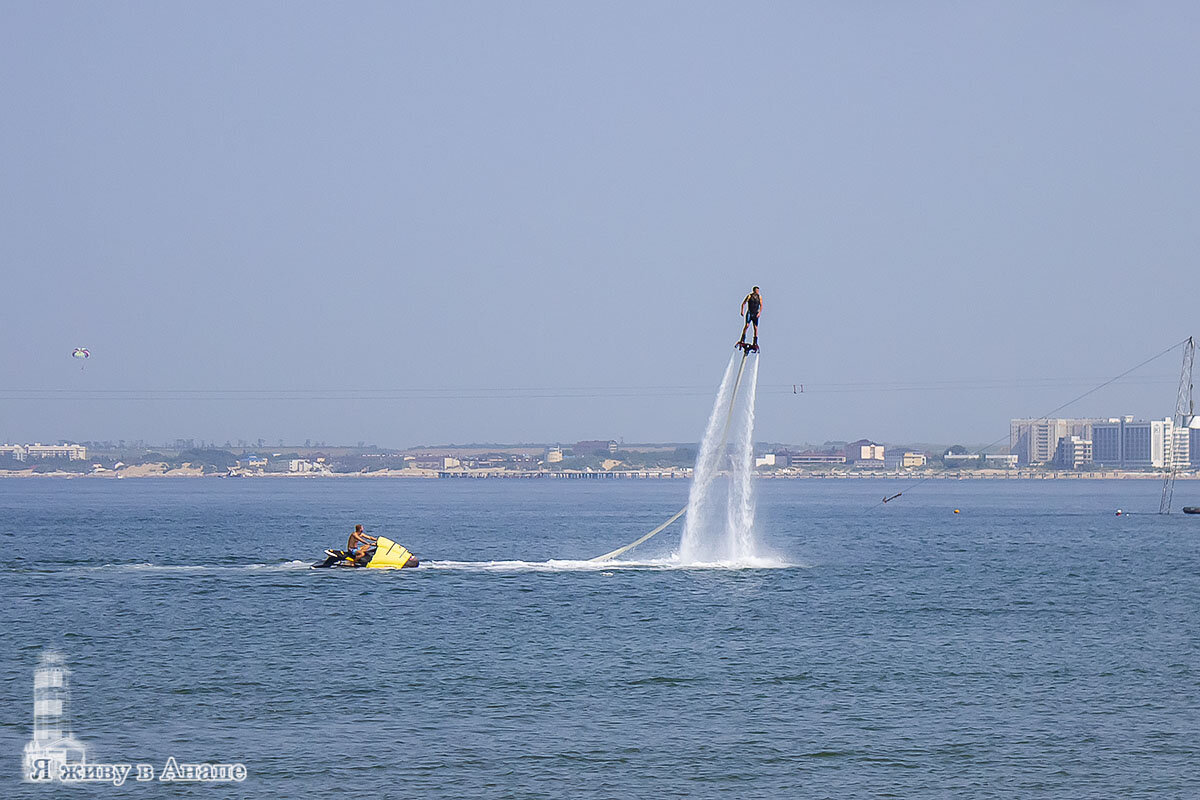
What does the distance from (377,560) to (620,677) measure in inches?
1520

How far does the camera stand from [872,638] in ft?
183

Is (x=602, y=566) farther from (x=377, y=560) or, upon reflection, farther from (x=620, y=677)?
(x=620, y=677)

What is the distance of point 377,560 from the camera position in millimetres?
82375

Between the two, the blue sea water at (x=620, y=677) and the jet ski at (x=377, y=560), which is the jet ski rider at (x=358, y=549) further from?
the blue sea water at (x=620, y=677)

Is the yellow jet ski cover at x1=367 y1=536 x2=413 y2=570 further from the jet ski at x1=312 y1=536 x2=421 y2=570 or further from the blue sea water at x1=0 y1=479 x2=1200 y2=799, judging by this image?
the blue sea water at x1=0 y1=479 x2=1200 y2=799

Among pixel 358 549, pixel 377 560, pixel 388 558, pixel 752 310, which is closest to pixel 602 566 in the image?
pixel 388 558

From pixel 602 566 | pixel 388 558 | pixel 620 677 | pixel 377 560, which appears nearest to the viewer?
pixel 620 677

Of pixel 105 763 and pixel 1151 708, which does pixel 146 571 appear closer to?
pixel 105 763

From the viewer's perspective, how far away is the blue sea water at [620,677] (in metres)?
33.5

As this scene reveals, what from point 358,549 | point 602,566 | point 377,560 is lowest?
point 602,566

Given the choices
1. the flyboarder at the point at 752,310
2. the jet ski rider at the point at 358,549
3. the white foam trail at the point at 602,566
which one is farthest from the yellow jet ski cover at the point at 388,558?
the flyboarder at the point at 752,310

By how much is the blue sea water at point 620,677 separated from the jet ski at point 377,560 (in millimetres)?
1464

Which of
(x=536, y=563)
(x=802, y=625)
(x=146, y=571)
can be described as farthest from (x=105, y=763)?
(x=536, y=563)

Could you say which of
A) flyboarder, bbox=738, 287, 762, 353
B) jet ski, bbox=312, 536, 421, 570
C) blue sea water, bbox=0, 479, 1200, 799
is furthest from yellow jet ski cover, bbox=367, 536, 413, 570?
flyboarder, bbox=738, 287, 762, 353
